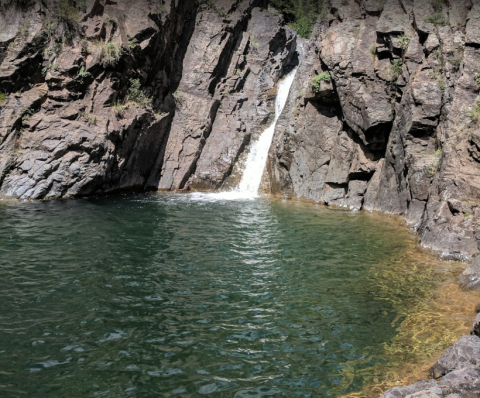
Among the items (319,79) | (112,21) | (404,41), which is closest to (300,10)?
(319,79)

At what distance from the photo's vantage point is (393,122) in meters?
22.2

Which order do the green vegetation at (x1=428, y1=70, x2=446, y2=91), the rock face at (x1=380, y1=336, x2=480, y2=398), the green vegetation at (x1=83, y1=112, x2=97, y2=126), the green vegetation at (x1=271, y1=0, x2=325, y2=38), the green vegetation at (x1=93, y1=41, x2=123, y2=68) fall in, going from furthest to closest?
the green vegetation at (x1=271, y1=0, x2=325, y2=38) → the green vegetation at (x1=93, y1=41, x2=123, y2=68) → the green vegetation at (x1=83, y1=112, x2=97, y2=126) → the green vegetation at (x1=428, y1=70, x2=446, y2=91) → the rock face at (x1=380, y1=336, x2=480, y2=398)

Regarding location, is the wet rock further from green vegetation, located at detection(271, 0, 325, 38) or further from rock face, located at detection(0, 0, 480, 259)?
green vegetation, located at detection(271, 0, 325, 38)

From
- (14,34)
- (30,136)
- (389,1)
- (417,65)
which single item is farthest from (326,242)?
(14,34)

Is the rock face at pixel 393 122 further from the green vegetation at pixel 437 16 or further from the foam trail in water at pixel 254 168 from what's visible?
the foam trail in water at pixel 254 168

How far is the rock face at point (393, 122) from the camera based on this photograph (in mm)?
16234

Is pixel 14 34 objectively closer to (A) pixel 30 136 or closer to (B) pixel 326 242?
(A) pixel 30 136

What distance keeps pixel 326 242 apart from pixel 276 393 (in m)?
9.46

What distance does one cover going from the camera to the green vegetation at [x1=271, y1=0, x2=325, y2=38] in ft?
138

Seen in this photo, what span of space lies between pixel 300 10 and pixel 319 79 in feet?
69.9

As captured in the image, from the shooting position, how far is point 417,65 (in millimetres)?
21297

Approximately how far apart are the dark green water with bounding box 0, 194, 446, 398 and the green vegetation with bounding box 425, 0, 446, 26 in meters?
10.3

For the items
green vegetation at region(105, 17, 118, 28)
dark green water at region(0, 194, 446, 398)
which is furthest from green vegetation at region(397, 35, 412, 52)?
green vegetation at region(105, 17, 118, 28)

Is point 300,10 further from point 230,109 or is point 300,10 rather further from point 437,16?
point 437,16
